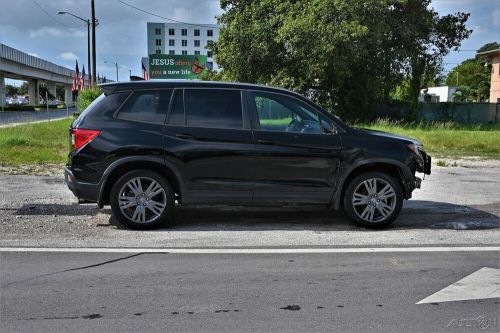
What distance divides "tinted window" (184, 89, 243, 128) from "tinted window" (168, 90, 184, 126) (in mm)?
65

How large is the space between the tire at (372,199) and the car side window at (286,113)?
0.92 metres

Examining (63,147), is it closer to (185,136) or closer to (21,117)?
(185,136)

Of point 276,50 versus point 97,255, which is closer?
point 97,255

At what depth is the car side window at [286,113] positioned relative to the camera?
6844 mm

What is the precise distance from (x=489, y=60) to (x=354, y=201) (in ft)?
181

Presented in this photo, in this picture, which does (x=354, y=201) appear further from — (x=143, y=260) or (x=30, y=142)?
(x=30, y=142)

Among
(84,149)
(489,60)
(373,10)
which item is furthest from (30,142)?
(489,60)

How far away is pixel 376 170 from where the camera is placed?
23.0ft

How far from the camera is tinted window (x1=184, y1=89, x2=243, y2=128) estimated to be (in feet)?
22.2

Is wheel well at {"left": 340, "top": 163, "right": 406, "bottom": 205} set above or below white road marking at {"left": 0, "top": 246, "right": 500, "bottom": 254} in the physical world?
Result: above

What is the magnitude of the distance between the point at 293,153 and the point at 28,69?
75.2 meters

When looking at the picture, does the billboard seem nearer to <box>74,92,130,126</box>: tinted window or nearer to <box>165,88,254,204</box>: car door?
<box>74,92,130,126</box>: tinted window

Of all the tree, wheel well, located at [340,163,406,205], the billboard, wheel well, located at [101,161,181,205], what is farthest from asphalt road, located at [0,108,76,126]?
wheel well, located at [340,163,406,205]

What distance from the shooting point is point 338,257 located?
18.8 feet
